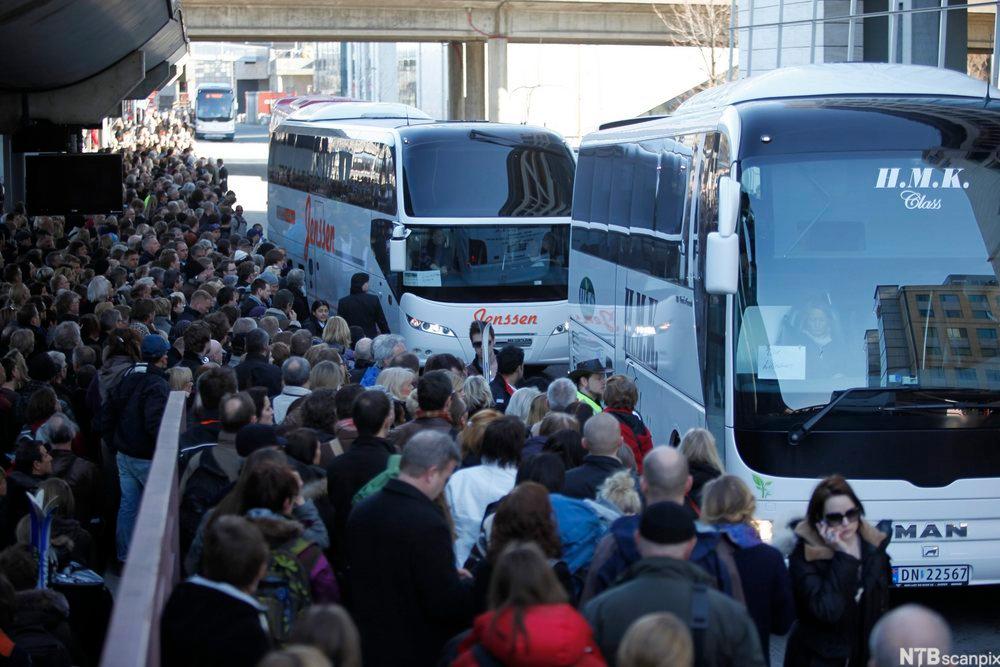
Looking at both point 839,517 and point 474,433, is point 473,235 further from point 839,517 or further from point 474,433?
point 839,517

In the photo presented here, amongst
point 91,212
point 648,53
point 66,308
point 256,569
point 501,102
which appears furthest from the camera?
point 648,53

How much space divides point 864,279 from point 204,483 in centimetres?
435

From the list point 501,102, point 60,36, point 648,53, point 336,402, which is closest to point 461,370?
point 336,402

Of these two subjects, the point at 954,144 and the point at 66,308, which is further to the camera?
the point at 66,308

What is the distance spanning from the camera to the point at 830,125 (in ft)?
28.7

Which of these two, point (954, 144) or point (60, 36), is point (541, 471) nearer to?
point (954, 144)

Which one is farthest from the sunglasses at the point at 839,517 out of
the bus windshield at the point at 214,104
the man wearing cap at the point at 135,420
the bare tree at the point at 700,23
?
the bus windshield at the point at 214,104

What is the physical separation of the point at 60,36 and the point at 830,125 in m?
13.7

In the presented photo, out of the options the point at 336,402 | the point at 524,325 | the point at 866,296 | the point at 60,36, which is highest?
the point at 60,36

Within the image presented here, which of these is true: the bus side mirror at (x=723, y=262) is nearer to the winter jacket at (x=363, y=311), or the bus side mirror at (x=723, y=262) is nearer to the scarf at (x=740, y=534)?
the scarf at (x=740, y=534)

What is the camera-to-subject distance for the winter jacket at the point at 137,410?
902 centimetres

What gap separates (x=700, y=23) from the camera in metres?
48.7

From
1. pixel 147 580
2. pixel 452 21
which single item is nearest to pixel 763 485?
pixel 147 580

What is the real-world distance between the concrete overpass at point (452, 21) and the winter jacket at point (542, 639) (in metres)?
47.0
